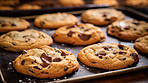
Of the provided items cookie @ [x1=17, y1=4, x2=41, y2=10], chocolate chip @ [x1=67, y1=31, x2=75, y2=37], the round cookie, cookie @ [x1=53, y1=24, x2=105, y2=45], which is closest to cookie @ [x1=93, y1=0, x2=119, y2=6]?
cookie @ [x1=17, y1=4, x2=41, y2=10]

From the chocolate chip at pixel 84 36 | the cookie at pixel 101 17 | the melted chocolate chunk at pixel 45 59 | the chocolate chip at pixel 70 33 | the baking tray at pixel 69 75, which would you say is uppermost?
the cookie at pixel 101 17

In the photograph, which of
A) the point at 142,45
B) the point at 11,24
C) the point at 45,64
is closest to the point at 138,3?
the point at 142,45

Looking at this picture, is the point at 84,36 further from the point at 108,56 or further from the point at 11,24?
the point at 11,24

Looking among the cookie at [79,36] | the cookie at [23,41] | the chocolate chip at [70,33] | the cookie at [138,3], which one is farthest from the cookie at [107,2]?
the cookie at [23,41]

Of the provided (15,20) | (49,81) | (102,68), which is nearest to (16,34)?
(15,20)

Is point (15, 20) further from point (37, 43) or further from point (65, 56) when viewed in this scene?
point (65, 56)

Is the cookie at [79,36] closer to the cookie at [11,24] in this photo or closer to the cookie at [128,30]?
the cookie at [128,30]
